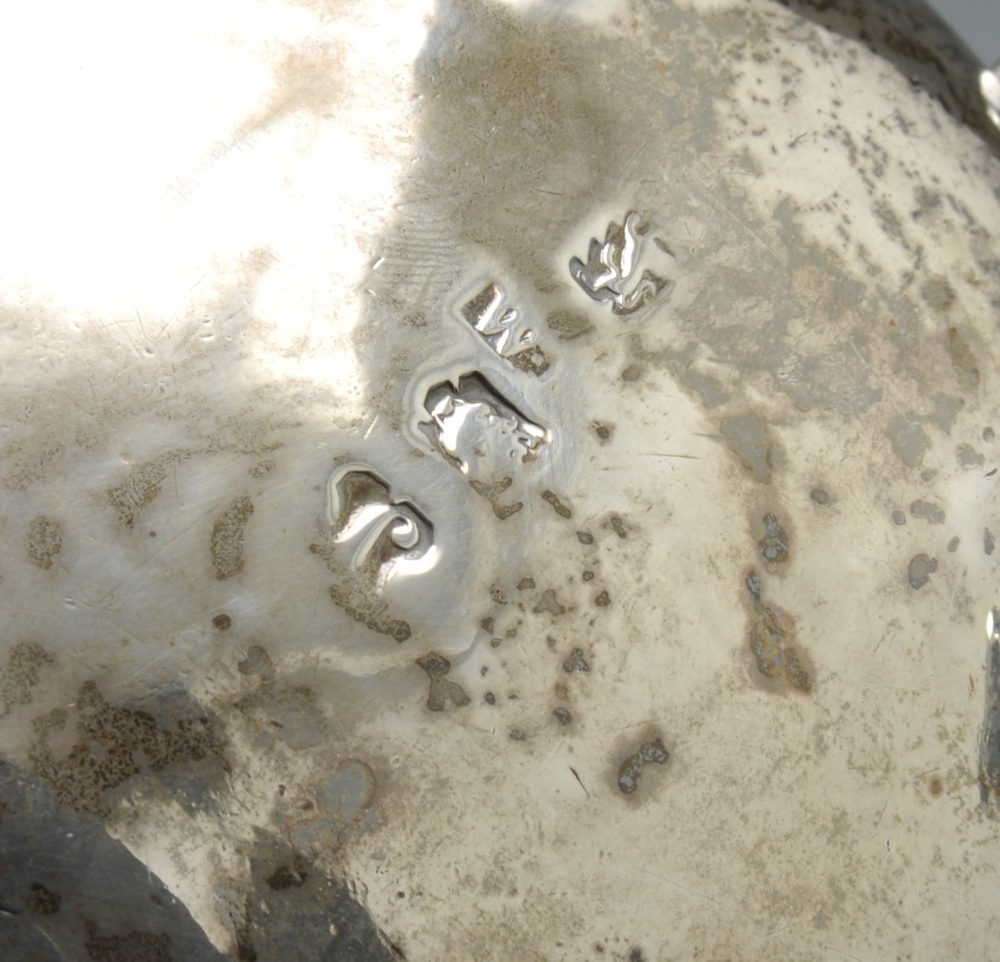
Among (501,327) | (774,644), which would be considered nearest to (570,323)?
(501,327)

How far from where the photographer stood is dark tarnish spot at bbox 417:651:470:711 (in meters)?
1.07

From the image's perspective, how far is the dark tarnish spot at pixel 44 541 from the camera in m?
1.07

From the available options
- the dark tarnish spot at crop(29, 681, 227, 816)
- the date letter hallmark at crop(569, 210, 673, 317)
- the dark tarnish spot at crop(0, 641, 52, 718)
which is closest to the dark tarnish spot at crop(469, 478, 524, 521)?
the date letter hallmark at crop(569, 210, 673, 317)

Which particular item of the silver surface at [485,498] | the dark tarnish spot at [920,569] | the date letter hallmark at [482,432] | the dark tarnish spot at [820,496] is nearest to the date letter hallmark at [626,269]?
the silver surface at [485,498]

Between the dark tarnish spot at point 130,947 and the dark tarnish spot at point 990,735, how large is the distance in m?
0.94

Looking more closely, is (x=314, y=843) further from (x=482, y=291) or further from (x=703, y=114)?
(x=703, y=114)

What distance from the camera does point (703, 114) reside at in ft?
3.65

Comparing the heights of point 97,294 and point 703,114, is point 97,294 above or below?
below

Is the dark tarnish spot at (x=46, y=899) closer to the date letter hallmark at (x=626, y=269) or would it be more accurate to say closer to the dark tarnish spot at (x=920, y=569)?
the date letter hallmark at (x=626, y=269)

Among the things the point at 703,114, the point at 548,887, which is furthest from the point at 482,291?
the point at 548,887

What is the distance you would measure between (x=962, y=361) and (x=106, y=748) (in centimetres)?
108

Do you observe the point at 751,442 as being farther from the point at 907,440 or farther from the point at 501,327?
the point at 501,327

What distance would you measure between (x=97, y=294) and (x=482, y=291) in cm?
43

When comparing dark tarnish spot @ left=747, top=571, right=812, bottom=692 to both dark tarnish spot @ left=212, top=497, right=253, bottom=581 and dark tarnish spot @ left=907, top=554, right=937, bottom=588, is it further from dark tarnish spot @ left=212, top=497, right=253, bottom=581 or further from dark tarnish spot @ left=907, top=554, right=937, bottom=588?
dark tarnish spot @ left=212, top=497, right=253, bottom=581
